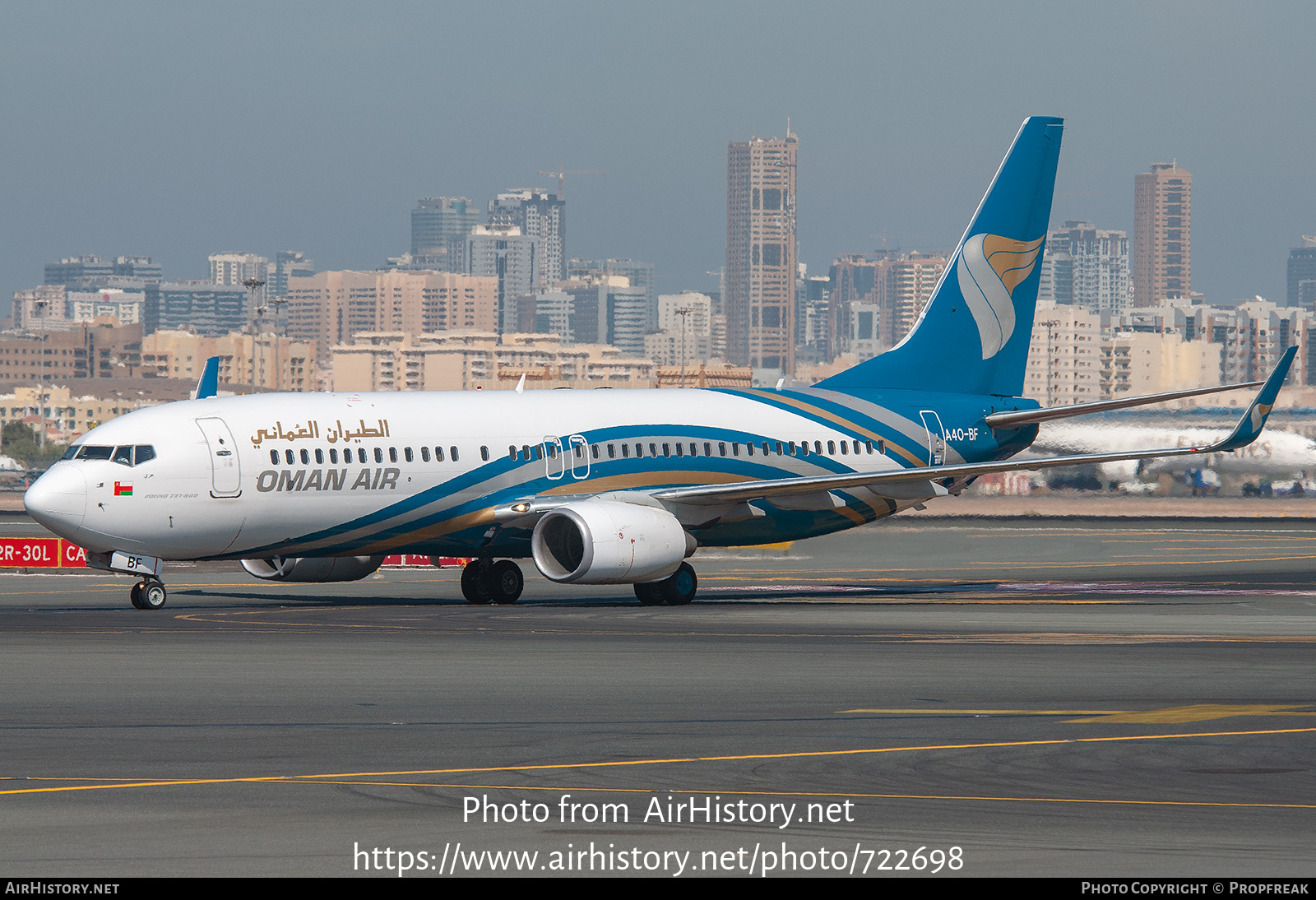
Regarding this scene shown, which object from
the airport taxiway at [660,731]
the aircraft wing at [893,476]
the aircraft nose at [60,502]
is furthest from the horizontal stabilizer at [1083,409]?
the aircraft nose at [60,502]

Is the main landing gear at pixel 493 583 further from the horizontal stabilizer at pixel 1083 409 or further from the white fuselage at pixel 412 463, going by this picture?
the horizontal stabilizer at pixel 1083 409

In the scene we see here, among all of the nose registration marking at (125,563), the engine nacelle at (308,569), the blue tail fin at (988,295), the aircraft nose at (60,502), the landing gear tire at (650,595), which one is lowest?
the landing gear tire at (650,595)

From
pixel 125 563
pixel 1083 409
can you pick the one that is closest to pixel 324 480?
pixel 125 563

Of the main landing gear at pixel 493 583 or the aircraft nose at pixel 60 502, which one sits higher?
the aircraft nose at pixel 60 502

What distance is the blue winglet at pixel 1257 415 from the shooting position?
134 ft

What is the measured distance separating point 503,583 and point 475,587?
2.18 feet

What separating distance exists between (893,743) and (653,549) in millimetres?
21259

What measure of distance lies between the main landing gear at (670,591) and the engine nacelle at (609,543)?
87 centimetres

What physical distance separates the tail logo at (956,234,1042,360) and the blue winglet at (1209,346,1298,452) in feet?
29.9

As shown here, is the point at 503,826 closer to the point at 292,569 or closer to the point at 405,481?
the point at 405,481

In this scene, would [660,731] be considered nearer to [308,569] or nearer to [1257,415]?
[308,569]

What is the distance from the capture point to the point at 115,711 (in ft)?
74.2

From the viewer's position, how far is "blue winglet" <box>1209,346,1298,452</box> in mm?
40906

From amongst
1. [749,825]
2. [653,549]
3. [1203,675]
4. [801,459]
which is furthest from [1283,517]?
[749,825]
